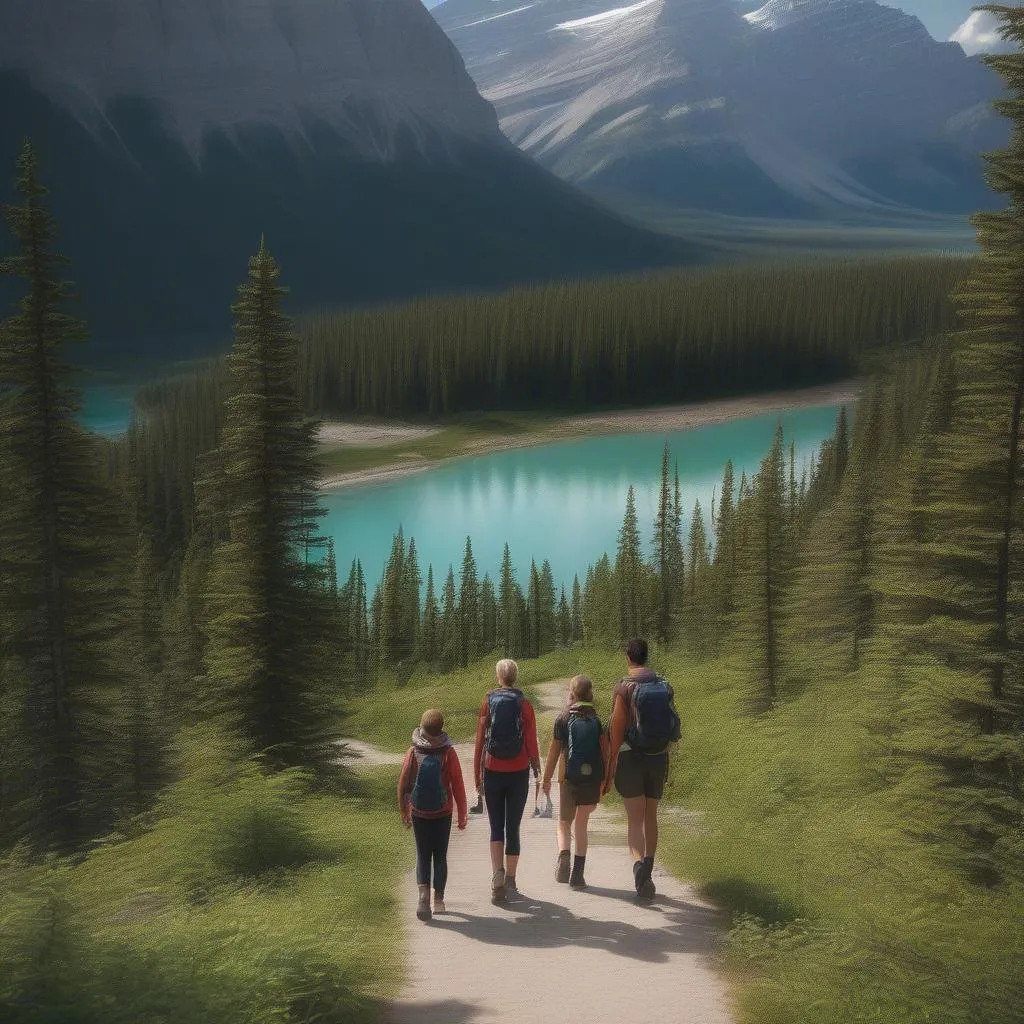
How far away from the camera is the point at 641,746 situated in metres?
13.1

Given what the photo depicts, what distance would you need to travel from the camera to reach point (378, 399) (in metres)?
151

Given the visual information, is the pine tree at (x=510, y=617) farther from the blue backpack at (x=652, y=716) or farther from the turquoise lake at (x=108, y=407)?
the turquoise lake at (x=108, y=407)

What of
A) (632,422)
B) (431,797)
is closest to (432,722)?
(431,797)

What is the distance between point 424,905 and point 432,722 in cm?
178

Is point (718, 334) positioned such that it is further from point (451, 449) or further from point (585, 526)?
point (585, 526)

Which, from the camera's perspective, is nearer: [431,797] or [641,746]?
[431,797]

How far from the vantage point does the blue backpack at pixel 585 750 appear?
13273 mm

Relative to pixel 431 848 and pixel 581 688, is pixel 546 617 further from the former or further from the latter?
pixel 431 848

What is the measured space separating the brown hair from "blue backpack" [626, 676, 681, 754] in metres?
2.03

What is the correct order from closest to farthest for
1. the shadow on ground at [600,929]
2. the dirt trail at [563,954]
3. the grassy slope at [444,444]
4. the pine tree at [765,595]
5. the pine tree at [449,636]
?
1. the dirt trail at [563,954]
2. the shadow on ground at [600,929]
3. the pine tree at [765,595]
4. the pine tree at [449,636]
5. the grassy slope at [444,444]

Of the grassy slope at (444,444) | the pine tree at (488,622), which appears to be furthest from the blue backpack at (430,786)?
the grassy slope at (444,444)

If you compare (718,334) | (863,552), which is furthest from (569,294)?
(863,552)

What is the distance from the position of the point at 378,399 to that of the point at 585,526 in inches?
2281

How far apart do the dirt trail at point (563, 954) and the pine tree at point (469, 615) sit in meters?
59.0
